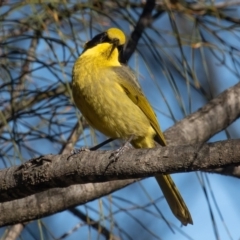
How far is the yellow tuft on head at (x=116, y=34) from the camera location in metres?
2.95

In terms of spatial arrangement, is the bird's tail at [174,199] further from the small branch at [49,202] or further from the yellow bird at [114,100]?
the small branch at [49,202]

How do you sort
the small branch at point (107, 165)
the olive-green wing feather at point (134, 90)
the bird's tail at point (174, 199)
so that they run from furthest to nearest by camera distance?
the olive-green wing feather at point (134, 90) → the bird's tail at point (174, 199) → the small branch at point (107, 165)

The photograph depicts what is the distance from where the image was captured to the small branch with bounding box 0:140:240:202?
185cm

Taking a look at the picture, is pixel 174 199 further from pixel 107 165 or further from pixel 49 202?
pixel 107 165

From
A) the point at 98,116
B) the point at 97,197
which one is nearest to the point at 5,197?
the point at 97,197

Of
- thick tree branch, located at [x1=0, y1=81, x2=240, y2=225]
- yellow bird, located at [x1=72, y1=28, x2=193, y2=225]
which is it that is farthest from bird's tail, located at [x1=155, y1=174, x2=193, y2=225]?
thick tree branch, located at [x1=0, y1=81, x2=240, y2=225]

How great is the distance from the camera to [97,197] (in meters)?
2.63

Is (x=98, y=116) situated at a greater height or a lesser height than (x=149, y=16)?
lesser

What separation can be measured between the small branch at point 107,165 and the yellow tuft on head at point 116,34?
0.82m

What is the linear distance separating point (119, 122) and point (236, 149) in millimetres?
1274

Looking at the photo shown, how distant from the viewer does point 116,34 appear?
2973 millimetres

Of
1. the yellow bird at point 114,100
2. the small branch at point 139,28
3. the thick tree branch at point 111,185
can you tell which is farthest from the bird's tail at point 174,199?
the small branch at point 139,28

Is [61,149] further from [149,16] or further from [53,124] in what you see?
[149,16]

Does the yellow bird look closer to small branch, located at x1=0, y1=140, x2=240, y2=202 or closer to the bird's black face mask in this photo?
the bird's black face mask
